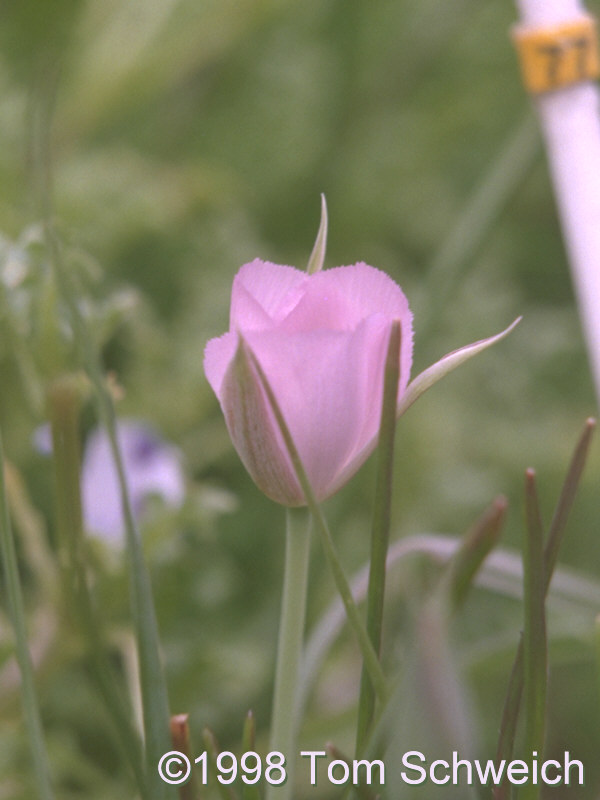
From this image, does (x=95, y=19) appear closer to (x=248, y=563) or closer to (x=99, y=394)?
(x=248, y=563)

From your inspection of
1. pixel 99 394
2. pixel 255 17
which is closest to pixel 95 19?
pixel 255 17

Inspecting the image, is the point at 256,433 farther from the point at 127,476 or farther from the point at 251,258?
the point at 251,258

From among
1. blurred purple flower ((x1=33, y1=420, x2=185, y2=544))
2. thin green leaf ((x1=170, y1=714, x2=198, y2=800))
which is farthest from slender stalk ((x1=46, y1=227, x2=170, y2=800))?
blurred purple flower ((x1=33, y1=420, x2=185, y2=544))

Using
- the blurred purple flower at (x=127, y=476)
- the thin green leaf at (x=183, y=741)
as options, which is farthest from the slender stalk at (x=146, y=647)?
the blurred purple flower at (x=127, y=476)

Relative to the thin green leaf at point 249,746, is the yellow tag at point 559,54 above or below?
above

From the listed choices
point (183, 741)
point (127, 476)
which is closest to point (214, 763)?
point (183, 741)

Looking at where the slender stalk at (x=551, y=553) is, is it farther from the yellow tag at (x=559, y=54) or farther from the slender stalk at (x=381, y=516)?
the yellow tag at (x=559, y=54)
